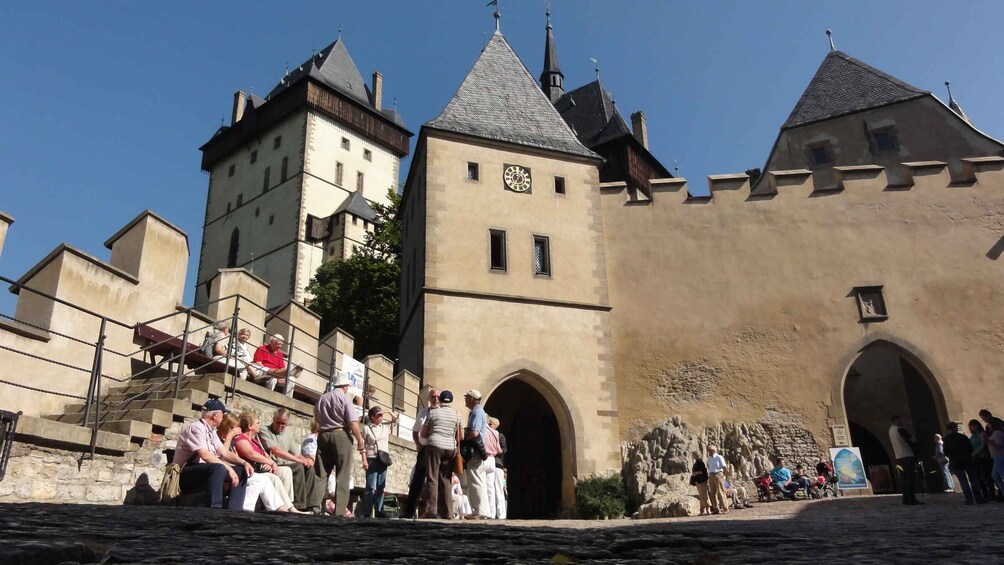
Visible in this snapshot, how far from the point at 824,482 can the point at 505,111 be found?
36.9 ft

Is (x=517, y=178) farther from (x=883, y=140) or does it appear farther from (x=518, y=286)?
(x=883, y=140)

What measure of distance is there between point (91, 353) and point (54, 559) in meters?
8.53

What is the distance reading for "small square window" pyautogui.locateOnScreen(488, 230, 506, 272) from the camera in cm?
1766

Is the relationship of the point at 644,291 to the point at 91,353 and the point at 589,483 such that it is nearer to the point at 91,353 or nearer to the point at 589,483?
the point at 589,483

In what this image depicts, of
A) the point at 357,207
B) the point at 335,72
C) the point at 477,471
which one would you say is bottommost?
the point at 477,471

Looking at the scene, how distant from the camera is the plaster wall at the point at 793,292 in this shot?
1698 centimetres

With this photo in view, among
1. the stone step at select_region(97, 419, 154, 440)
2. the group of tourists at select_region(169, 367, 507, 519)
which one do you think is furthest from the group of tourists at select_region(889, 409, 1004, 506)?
the stone step at select_region(97, 419, 154, 440)

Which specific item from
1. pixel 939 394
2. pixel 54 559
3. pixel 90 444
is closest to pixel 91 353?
pixel 90 444

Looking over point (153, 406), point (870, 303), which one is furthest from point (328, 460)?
point (870, 303)

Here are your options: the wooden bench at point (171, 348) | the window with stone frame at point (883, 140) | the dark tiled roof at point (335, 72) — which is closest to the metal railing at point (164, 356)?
the wooden bench at point (171, 348)

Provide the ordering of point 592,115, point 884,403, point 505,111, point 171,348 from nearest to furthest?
point 171,348
point 505,111
point 884,403
point 592,115

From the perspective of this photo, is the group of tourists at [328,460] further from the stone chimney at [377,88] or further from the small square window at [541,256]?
the stone chimney at [377,88]

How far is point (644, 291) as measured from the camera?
1819 centimetres

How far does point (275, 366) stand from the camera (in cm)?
1063
